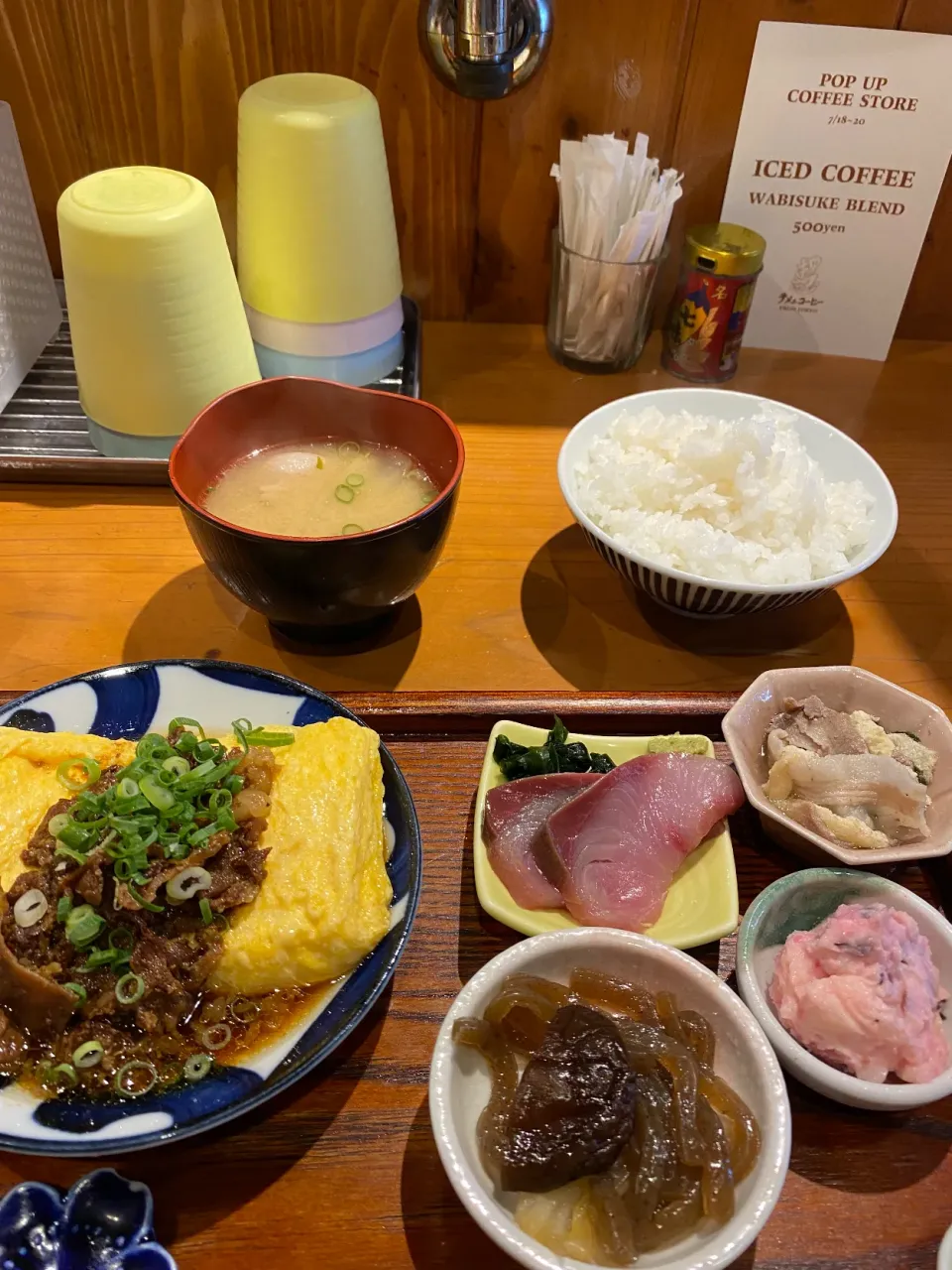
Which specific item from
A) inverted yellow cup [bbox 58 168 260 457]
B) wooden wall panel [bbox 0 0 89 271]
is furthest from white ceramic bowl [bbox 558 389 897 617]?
wooden wall panel [bbox 0 0 89 271]

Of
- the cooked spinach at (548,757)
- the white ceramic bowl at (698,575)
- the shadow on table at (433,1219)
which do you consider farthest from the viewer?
the white ceramic bowl at (698,575)

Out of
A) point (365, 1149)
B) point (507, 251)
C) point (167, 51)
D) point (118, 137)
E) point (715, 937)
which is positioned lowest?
point (365, 1149)

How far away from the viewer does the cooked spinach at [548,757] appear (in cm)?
151

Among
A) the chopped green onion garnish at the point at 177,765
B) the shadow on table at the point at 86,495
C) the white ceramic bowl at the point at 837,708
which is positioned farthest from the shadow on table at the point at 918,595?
the shadow on table at the point at 86,495

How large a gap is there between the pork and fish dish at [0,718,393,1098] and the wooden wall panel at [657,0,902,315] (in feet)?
6.30

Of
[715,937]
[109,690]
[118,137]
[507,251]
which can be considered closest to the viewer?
[715,937]

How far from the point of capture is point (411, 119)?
91.6 inches

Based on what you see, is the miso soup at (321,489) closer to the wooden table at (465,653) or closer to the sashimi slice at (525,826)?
the wooden table at (465,653)

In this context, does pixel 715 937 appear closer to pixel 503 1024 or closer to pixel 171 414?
pixel 503 1024

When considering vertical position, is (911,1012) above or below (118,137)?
below

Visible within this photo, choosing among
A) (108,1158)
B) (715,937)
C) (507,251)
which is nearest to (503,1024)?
(715,937)

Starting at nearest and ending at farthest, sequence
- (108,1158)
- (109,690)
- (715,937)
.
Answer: (108,1158)
(715,937)
(109,690)

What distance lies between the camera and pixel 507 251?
2574 mm

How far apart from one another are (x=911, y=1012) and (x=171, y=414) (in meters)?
1.78
